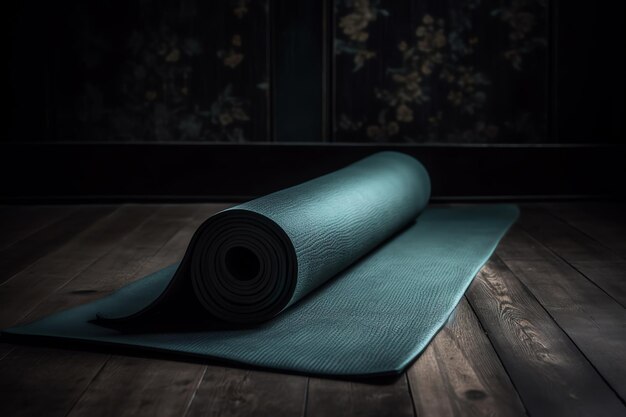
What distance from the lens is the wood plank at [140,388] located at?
1452 mm

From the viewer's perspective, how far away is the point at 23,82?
416 centimetres

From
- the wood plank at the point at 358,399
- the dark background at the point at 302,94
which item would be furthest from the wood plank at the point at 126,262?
the wood plank at the point at 358,399

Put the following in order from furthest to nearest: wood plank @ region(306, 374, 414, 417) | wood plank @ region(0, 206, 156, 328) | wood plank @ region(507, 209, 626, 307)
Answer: wood plank @ region(507, 209, 626, 307)
wood plank @ region(0, 206, 156, 328)
wood plank @ region(306, 374, 414, 417)

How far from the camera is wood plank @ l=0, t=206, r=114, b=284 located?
2.67m

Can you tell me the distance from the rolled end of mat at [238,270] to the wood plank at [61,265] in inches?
18.7

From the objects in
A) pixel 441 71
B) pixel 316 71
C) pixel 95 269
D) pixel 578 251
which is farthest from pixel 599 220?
pixel 95 269

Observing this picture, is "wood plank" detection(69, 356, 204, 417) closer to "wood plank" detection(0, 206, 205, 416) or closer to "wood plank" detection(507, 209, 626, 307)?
"wood plank" detection(0, 206, 205, 416)

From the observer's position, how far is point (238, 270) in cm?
201

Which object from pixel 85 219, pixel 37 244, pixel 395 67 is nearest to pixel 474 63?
pixel 395 67

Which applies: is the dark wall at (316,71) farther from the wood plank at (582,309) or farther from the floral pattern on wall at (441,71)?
the wood plank at (582,309)

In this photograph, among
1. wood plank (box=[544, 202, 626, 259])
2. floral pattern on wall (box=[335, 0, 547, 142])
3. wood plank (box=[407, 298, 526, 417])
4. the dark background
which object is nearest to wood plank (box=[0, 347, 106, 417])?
wood plank (box=[407, 298, 526, 417])

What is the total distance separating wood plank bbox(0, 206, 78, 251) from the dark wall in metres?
0.44

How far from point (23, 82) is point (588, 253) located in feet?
9.20

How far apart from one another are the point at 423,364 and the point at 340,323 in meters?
0.29
